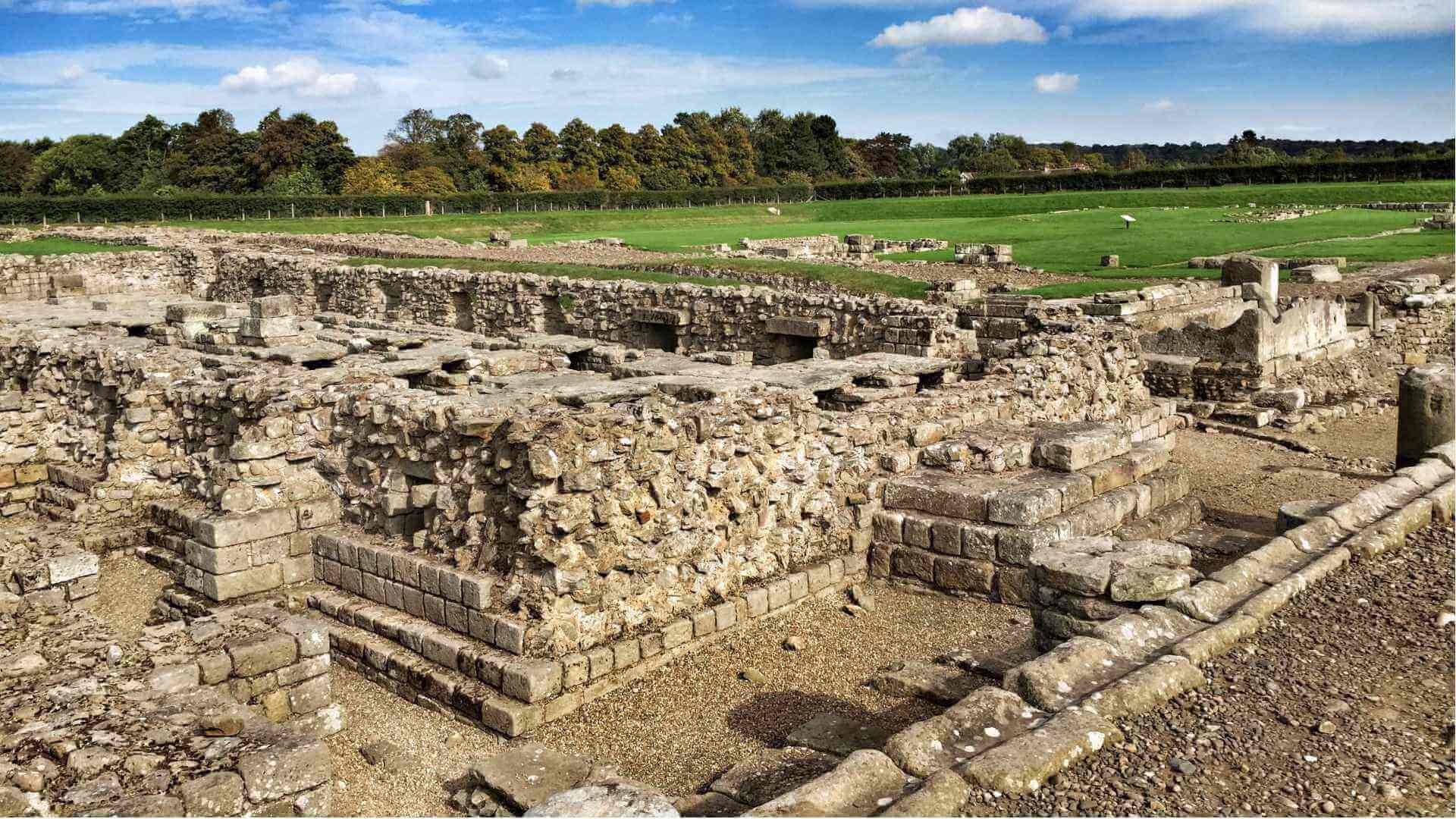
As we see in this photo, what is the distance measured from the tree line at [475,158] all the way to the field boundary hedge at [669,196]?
2021 mm

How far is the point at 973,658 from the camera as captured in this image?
7.74m

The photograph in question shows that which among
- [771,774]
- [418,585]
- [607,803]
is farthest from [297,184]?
[607,803]

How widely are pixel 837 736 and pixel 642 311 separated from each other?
1370cm

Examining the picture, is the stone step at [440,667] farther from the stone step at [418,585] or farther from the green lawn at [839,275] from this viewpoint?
the green lawn at [839,275]

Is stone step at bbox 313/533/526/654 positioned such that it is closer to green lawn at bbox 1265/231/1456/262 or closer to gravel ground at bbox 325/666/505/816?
gravel ground at bbox 325/666/505/816

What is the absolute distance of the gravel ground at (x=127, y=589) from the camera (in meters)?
9.38

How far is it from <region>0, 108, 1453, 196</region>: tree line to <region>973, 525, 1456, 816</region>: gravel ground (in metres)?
54.6

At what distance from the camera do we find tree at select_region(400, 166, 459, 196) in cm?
6094

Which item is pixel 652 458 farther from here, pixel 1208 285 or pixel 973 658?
pixel 1208 285

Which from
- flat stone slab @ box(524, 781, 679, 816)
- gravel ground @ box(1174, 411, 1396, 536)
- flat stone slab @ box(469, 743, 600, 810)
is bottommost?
flat stone slab @ box(469, 743, 600, 810)

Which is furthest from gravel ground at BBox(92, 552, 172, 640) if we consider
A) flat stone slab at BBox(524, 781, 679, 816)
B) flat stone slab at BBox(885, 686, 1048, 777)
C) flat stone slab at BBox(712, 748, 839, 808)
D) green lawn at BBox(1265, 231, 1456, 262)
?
green lawn at BBox(1265, 231, 1456, 262)

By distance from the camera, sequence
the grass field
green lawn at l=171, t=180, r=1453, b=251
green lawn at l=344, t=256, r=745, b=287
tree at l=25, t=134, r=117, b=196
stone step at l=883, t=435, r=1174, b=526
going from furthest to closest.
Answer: tree at l=25, t=134, r=117, b=196, green lawn at l=171, t=180, r=1453, b=251, the grass field, green lawn at l=344, t=256, r=745, b=287, stone step at l=883, t=435, r=1174, b=526

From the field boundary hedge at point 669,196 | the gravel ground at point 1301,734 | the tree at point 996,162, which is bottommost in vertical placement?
the gravel ground at point 1301,734

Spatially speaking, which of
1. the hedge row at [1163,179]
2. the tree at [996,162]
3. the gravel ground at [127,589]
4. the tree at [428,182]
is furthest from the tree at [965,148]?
the gravel ground at [127,589]
